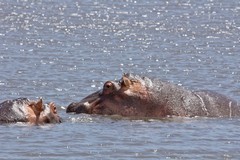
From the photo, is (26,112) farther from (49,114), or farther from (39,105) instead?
(49,114)

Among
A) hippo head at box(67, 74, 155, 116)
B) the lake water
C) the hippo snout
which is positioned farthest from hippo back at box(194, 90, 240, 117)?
the hippo snout

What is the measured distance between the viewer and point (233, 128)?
11.7 meters

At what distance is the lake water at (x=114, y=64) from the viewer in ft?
34.3

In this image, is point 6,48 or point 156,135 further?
point 6,48

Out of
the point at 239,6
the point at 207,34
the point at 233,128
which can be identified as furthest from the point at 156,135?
the point at 239,6

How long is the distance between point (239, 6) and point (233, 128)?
46.5 feet

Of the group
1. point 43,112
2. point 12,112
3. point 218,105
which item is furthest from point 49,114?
point 218,105

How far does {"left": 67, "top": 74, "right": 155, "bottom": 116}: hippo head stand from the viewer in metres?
12.4

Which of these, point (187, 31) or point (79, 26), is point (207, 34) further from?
point (79, 26)

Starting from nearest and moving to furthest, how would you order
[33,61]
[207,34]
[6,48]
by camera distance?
[33,61] → [6,48] → [207,34]

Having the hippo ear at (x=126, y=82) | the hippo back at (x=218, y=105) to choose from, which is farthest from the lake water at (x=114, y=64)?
the hippo ear at (x=126, y=82)

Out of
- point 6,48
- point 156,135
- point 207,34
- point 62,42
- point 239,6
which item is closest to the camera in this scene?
point 156,135

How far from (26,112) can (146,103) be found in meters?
1.62

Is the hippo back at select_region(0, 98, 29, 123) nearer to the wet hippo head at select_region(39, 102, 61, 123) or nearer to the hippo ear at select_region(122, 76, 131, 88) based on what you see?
the wet hippo head at select_region(39, 102, 61, 123)
